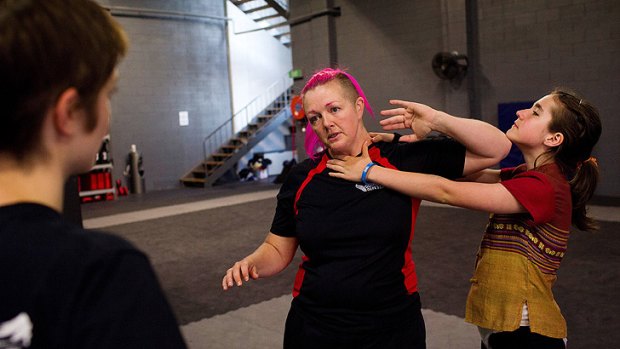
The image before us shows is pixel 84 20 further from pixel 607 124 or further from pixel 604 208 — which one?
pixel 607 124

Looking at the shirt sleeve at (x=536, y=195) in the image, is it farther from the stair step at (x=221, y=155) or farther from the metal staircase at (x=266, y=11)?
the stair step at (x=221, y=155)

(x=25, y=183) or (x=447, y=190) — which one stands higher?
(x=25, y=183)

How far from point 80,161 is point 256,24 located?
13561 millimetres

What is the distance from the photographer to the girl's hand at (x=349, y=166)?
1635mm

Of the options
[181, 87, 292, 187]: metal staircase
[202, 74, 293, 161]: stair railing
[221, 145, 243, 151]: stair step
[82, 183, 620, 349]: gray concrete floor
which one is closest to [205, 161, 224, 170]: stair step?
[181, 87, 292, 187]: metal staircase

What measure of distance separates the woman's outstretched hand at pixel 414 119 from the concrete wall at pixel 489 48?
22.0 ft

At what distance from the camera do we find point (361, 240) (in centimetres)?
164

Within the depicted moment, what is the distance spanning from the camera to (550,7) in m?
7.70

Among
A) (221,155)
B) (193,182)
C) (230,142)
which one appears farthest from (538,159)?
(230,142)

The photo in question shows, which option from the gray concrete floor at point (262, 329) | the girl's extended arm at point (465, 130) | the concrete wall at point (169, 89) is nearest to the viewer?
the girl's extended arm at point (465, 130)

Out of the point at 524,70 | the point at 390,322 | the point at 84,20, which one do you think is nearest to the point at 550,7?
the point at 524,70

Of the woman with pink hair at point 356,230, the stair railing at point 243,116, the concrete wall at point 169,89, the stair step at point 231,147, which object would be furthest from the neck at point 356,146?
the stair railing at point 243,116

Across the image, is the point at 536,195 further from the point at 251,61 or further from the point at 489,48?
the point at 251,61

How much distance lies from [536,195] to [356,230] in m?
0.52
